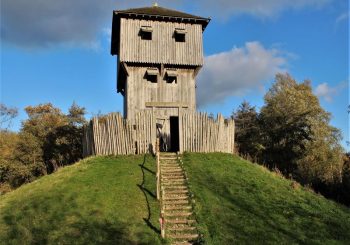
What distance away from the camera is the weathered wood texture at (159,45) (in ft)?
101

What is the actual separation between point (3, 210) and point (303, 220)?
13.9 m

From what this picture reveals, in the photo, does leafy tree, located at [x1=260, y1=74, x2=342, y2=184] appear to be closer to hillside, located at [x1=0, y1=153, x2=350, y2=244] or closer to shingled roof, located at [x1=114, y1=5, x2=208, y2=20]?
shingled roof, located at [x1=114, y1=5, x2=208, y2=20]

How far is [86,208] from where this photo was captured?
18.7 metres

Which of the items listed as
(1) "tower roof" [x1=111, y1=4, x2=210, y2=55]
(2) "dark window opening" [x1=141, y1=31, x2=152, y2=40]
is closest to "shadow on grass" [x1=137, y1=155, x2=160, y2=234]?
(2) "dark window opening" [x1=141, y1=31, x2=152, y2=40]

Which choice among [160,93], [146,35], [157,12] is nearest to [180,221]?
[160,93]

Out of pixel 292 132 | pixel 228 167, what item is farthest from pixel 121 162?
pixel 292 132

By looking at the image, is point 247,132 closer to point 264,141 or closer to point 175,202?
point 264,141

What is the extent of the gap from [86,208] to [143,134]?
30.4 ft

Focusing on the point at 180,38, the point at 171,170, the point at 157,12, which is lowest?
the point at 171,170

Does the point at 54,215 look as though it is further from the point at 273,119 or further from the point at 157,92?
the point at 273,119

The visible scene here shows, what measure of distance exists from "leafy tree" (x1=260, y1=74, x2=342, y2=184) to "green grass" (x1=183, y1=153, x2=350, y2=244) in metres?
18.0

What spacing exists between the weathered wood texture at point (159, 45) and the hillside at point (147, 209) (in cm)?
942

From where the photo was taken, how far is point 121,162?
25359 millimetres

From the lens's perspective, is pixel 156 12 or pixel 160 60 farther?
pixel 156 12
